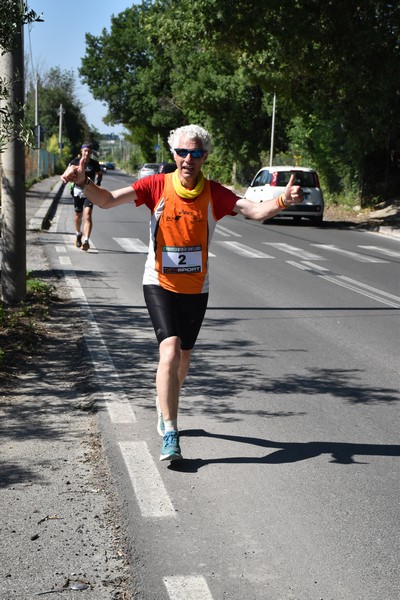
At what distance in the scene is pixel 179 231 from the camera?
203 inches

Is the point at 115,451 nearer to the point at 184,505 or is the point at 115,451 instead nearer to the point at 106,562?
the point at 184,505

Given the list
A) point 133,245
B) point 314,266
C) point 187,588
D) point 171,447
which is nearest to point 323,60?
point 133,245

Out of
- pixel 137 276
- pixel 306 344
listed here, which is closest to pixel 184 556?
pixel 306 344

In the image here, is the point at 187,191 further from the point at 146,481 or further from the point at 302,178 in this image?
the point at 302,178

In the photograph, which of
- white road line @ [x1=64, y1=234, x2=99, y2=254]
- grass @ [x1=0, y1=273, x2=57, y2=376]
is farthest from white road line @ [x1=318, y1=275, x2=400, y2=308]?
white road line @ [x1=64, y1=234, x2=99, y2=254]

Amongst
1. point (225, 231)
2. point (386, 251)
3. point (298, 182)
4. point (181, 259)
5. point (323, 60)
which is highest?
point (323, 60)

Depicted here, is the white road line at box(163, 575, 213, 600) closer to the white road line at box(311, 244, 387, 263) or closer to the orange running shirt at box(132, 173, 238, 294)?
the orange running shirt at box(132, 173, 238, 294)

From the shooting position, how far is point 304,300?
11.7 metres

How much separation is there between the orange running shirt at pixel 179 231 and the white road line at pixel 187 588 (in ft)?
6.54

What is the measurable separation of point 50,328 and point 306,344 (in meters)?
2.51

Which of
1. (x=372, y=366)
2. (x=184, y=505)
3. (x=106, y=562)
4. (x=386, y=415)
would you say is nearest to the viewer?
(x=106, y=562)

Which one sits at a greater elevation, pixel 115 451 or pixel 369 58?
pixel 369 58

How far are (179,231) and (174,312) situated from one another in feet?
1.52

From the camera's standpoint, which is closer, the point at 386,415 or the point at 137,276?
the point at 386,415
